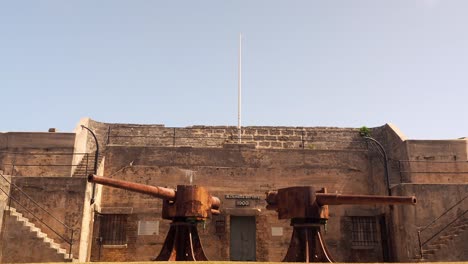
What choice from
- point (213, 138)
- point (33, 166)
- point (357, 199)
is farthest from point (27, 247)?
point (357, 199)

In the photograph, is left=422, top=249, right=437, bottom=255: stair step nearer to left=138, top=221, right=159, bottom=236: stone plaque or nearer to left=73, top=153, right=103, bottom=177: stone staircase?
left=138, top=221, right=159, bottom=236: stone plaque

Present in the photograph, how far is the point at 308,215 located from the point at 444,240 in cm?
593

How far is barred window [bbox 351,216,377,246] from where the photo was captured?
1741 centimetres

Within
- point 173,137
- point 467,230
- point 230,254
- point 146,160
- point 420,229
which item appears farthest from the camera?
point 173,137

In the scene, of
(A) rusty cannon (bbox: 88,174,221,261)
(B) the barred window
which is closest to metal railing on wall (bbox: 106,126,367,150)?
(B) the barred window

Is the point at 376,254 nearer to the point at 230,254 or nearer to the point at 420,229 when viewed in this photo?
the point at 420,229

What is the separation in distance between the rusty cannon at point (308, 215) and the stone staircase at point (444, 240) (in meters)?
3.89

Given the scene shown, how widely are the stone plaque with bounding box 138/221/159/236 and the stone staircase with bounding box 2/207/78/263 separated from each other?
326 cm

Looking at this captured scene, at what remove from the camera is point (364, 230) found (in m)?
17.6

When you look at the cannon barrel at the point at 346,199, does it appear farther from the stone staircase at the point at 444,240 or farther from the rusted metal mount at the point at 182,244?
the stone staircase at the point at 444,240

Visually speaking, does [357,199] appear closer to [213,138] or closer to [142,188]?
[142,188]

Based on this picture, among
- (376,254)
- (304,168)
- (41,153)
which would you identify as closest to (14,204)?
(41,153)

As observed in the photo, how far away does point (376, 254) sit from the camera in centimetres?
1708

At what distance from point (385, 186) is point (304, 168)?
312cm
